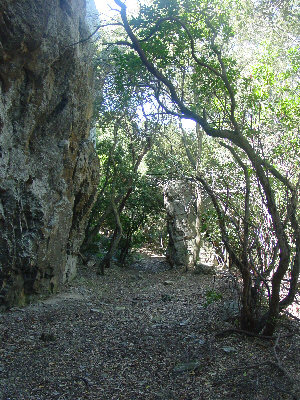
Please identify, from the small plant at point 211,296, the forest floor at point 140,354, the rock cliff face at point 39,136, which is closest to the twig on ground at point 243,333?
the forest floor at point 140,354

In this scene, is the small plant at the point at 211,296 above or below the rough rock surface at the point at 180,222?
below

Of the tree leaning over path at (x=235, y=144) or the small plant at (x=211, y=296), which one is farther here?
the small plant at (x=211, y=296)

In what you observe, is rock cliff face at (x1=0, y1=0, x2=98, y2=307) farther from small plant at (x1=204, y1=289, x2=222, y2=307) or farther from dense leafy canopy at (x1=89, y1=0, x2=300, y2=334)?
small plant at (x1=204, y1=289, x2=222, y2=307)

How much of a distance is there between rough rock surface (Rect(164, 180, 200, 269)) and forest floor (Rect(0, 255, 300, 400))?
6.11m

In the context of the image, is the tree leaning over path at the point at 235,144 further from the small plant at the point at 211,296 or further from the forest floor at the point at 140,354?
the forest floor at the point at 140,354

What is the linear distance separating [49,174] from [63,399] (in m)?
4.83

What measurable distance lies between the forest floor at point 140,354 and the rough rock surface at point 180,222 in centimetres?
611

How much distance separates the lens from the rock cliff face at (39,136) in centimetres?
601

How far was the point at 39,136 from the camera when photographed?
286 inches

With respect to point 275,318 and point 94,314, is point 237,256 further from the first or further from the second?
point 94,314

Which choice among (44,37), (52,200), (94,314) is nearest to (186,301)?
(94,314)

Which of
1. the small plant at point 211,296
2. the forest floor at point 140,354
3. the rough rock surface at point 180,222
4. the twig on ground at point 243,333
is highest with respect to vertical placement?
the rough rock surface at point 180,222

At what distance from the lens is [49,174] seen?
765cm

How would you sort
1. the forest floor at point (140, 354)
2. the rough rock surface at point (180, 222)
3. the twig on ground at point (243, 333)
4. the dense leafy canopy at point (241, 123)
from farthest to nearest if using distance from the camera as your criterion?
the rough rock surface at point (180, 222)
the twig on ground at point (243, 333)
the dense leafy canopy at point (241, 123)
the forest floor at point (140, 354)
